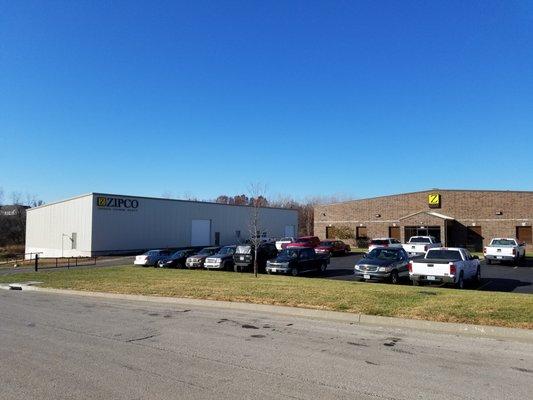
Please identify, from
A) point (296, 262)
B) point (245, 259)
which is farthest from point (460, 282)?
point (245, 259)

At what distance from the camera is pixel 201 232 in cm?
5475

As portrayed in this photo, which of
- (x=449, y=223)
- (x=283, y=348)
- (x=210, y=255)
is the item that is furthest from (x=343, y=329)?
(x=449, y=223)

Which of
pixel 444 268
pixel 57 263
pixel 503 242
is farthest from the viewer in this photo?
pixel 57 263

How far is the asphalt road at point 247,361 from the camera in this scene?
231 inches

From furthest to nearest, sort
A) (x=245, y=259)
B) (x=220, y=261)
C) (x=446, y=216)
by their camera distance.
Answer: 1. (x=446, y=216)
2. (x=220, y=261)
3. (x=245, y=259)

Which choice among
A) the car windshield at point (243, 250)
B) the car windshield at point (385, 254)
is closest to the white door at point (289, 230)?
the car windshield at point (243, 250)

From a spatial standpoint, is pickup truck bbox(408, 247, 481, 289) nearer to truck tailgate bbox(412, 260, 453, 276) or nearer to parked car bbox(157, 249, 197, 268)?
truck tailgate bbox(412, 260, 453, 276)

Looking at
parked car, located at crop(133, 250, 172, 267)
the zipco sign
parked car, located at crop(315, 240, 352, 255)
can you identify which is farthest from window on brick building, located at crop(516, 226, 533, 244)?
the zipco sign

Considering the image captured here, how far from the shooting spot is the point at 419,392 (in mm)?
5797

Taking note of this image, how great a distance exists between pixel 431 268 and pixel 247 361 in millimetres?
12462

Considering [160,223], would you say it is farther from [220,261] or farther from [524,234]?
[524,234]

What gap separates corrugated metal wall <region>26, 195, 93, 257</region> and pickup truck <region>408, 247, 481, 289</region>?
33.2 meters

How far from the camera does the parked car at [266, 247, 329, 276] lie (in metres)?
24.5

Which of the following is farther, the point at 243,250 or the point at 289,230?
the point at 289,230
